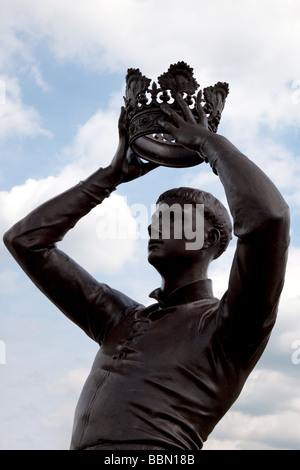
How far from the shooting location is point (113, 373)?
579 centimetres

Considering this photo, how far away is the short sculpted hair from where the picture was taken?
250 inches

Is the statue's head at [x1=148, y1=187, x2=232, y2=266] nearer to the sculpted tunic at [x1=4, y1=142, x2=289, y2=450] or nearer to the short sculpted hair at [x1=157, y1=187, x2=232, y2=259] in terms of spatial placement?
the short sculpted hair at [x1=157, y1=187, x2=232, y2=259]

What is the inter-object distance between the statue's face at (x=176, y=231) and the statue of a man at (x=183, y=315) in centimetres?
1

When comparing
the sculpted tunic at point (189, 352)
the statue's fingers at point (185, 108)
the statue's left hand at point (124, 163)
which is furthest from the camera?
the statue's left hand at point (124, 163)

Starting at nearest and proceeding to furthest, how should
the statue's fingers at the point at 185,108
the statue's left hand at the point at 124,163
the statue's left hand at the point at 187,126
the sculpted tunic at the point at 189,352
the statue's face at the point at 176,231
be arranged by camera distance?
1. the sculpted tunic at the point at 189,352
2. the statue's left hand at the point at 187,126
3. the statue's face at the point at 176,231
4. the statue's fingers at the point at 185,108
5. the statue's left hand at the point at 124,163

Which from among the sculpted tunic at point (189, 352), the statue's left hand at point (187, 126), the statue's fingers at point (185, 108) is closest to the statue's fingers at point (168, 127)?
the statue's left hand at point (187, 126)

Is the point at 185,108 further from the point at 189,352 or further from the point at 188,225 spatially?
the point at 189,352

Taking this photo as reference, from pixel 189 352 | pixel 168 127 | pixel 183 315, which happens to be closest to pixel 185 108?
pixel 168 127

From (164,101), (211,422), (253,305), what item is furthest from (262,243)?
(164,101)

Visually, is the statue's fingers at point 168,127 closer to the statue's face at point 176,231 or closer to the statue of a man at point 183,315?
the statue of a man at point 183,315

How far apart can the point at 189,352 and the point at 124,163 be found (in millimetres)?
1794

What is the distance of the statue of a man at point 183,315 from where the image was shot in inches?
213

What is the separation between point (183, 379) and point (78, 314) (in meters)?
1.30

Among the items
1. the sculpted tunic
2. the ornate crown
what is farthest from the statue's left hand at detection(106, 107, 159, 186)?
the sculpted tunic
